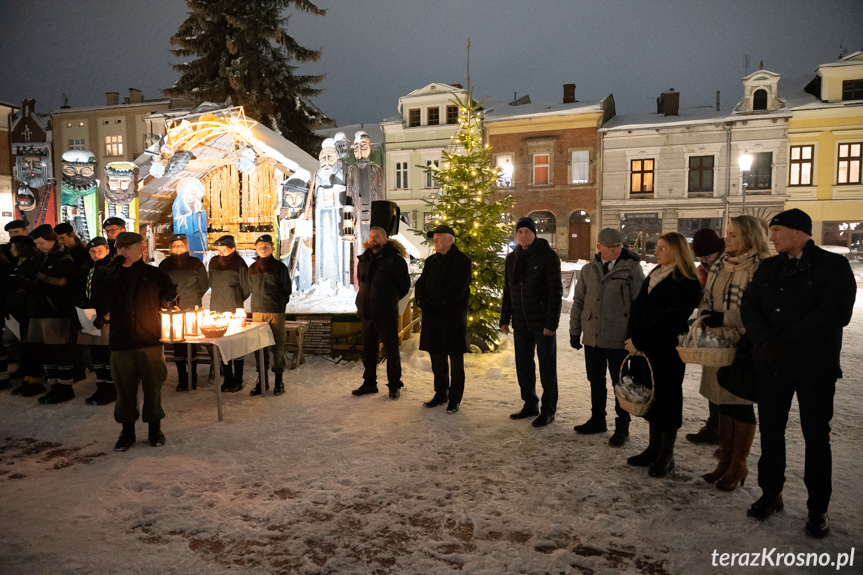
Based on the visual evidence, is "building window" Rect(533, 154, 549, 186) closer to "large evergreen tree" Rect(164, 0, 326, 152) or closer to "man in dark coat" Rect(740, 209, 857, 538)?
"large evergreen tree" Rect(164, 0, 326, 152)

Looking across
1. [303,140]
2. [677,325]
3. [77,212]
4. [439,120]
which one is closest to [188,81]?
[303,140]

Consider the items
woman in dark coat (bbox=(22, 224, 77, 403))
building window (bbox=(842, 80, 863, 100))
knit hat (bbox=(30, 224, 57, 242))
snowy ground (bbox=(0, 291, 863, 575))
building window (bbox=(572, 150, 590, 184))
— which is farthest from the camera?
building window (bbox=(572, 150, 590, 184))

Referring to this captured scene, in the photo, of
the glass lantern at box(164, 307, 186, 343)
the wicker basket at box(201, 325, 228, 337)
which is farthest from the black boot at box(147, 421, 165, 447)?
the wicker basket at box(201, 325, 228, 337)

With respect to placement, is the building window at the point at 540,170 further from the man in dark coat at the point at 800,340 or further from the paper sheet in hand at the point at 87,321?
the man in dark coat at the point at 800,340

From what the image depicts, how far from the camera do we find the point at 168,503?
4066 mm

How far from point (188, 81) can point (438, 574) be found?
22.0 m

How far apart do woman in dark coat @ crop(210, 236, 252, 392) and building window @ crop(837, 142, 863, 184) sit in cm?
2867

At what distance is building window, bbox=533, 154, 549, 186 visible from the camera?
3002 cm

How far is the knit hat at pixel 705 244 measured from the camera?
5068 mm

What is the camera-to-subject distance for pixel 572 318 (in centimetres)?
549

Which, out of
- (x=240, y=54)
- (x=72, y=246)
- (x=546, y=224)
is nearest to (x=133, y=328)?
(x=72, y=246)

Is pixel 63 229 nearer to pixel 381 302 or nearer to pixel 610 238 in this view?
pixel 381 302

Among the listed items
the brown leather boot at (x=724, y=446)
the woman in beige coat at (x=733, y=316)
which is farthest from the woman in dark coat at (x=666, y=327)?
the brown leather boot at (x=724, y=446)

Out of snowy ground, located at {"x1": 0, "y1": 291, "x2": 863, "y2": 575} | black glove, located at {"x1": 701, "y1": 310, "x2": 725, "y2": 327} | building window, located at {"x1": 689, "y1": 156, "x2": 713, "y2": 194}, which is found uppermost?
building window, located at {"x1": 689, "y1": 156, "x2": 713, "y2": 194}
